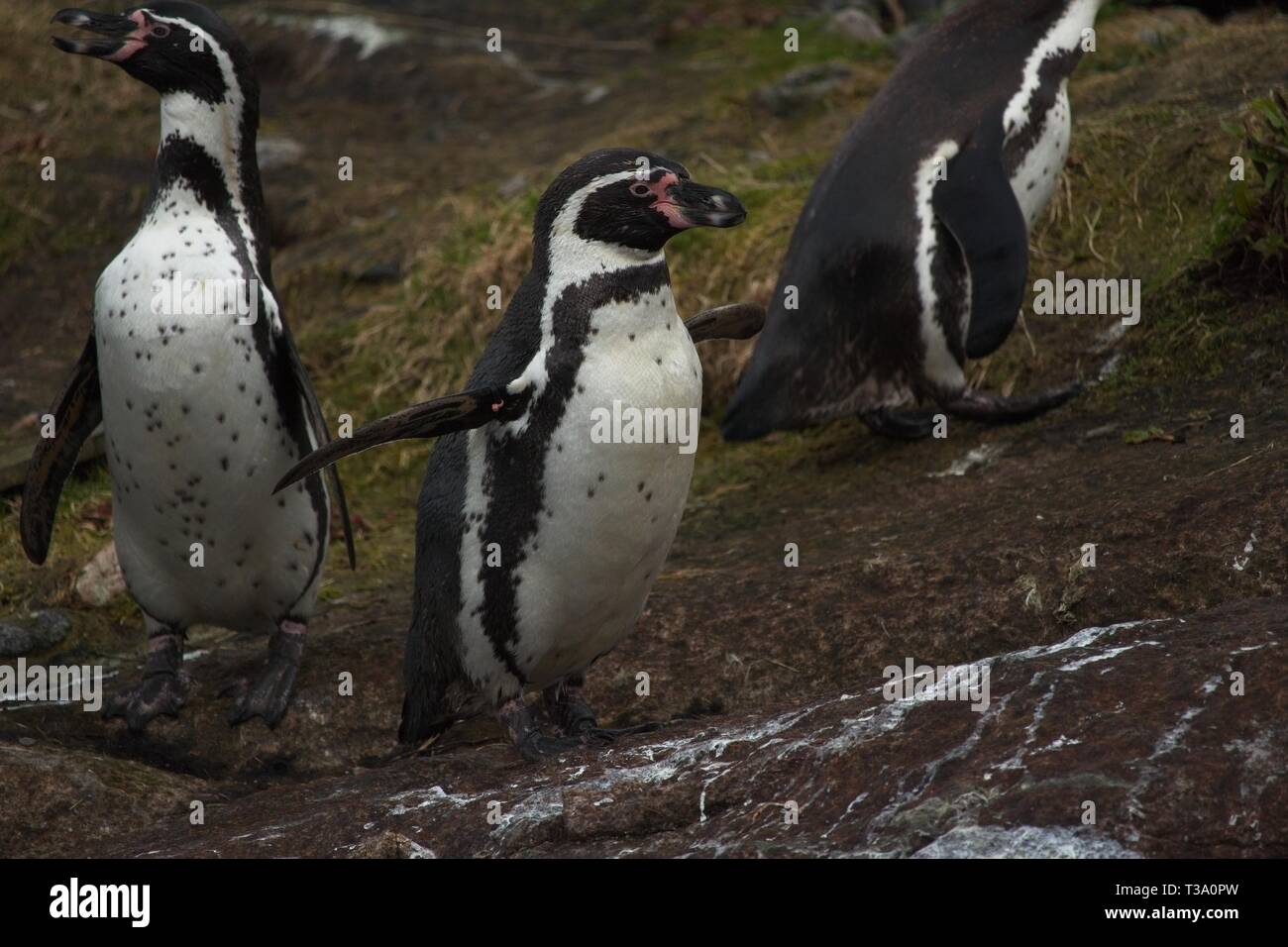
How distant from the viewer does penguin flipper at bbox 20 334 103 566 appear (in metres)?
4.57

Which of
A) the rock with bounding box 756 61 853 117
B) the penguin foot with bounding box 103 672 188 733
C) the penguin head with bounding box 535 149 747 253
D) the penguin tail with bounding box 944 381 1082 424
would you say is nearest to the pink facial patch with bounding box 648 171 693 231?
the penguin head with bounding box 535 149 747 253

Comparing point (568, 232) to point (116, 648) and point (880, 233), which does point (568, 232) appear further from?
point (116, 648)

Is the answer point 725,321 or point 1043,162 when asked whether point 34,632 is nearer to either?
point 725,321

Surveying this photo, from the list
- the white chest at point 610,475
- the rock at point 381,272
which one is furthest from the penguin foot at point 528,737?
the rock at point 381,272

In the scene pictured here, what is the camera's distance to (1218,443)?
14.8 feet

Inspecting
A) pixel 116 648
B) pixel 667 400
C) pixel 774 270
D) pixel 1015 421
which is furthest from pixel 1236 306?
pixel 116 648

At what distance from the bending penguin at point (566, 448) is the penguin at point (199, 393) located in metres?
0.61

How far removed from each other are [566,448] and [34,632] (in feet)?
7.28

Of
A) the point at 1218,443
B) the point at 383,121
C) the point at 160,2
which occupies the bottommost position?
the point at 1218,443

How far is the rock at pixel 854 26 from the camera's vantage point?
9977mm

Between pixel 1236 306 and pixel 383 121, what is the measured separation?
6.52 m

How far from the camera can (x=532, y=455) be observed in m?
3.63
